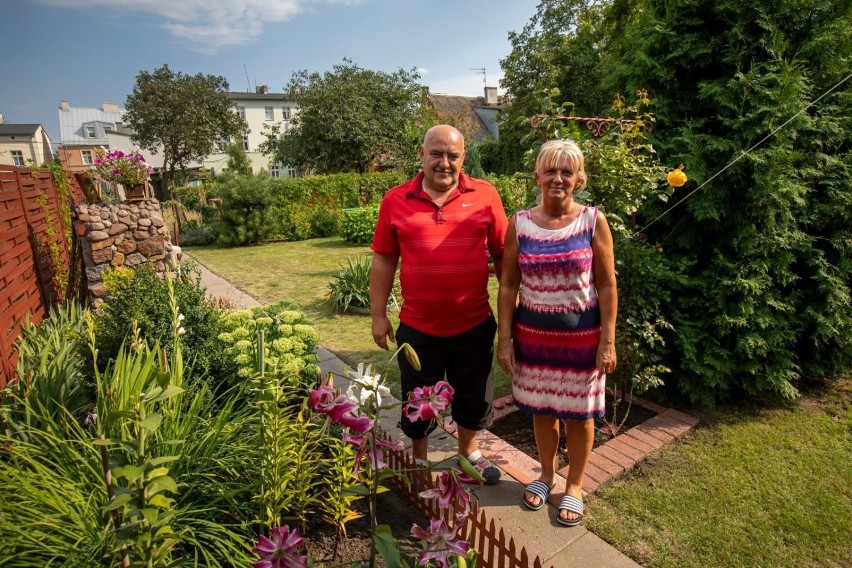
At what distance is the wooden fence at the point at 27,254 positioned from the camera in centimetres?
317

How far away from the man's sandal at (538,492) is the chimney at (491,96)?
141ft

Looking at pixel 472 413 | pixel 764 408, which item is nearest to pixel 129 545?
pixel 472 413

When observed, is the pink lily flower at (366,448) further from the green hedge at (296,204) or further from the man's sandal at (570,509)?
the green hedge at (296,204)

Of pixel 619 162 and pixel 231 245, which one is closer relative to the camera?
pixel 619 162

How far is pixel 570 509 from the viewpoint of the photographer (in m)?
2.36

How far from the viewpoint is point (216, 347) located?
130 inches

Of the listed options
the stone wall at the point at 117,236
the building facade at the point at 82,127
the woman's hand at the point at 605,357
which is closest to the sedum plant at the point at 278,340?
the woman's hand at the point at 605,357

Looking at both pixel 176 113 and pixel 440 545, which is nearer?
pixel 440 545

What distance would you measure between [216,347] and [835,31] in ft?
16.0

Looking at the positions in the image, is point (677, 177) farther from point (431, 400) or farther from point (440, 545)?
point (440, 545)

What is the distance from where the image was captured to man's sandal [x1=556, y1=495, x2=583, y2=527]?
2.33 m

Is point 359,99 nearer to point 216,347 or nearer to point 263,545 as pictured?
point 216,347

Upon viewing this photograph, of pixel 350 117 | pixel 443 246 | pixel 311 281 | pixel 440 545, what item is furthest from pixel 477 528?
pixel 350 117

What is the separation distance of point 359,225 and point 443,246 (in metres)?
10.8
